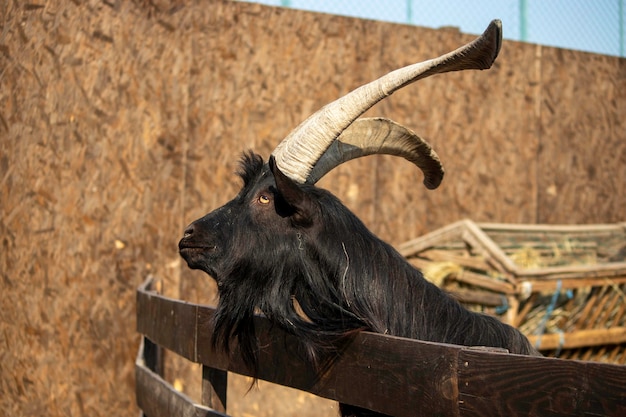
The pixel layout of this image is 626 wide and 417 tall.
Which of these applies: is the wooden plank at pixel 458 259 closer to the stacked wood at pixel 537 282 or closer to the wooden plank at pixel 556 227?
the stacked wood at pixel 537 282

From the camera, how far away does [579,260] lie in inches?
330

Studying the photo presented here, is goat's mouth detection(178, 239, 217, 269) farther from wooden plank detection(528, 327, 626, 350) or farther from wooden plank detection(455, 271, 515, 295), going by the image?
wooden plank detection(528, 327, 626, 350)

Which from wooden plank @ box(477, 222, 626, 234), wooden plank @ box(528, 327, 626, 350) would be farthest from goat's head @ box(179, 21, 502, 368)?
wooden plank @ box(477, 222, 626, 234)

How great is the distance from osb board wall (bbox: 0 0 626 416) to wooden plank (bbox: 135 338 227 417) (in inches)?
40.6

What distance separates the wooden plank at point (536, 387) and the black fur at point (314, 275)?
37.2 inches

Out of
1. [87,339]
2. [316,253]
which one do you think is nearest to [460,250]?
[87,339]

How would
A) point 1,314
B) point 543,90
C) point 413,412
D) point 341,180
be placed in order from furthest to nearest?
point 543,90, point 341,180, point 1,314, point 413,412

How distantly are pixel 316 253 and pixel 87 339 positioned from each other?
3931 mm

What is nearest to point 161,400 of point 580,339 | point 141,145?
point 141,145

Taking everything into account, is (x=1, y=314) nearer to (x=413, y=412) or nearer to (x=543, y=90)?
(x=413, y=412)

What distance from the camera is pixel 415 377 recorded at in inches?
108

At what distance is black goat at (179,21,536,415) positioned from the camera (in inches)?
136

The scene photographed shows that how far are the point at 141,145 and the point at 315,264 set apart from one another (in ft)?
13.1

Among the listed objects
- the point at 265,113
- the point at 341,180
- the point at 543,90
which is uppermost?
the point at 543,90
